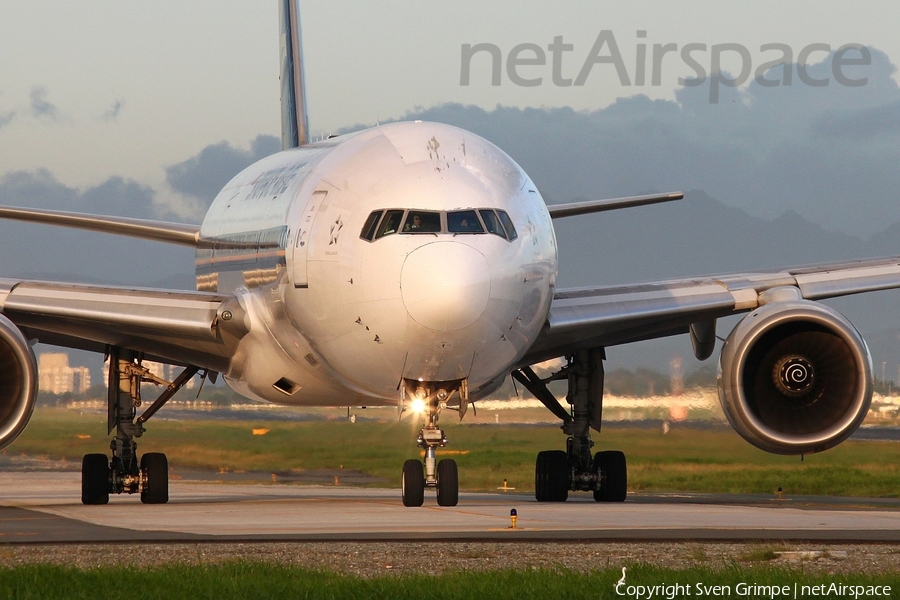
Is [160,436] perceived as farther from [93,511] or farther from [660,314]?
[660,314]

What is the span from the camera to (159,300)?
17953 millimetres

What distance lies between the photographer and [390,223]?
49.6 ft

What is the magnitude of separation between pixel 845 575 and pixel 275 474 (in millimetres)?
20986

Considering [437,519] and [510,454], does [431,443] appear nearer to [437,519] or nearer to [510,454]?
[437,519]

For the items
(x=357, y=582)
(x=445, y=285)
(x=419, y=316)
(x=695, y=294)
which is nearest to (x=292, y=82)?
(x=695, y=294)

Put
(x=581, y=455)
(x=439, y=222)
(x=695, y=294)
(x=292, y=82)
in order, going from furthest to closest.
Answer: (x=292, y=82)
(x=581, y=455)
(x=695, y=294)
(x=439, y=222)

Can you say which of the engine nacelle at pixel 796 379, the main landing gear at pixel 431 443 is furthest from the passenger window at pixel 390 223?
the engine nacelle at pixel 796 379

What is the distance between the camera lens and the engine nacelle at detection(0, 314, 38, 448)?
16.4 m

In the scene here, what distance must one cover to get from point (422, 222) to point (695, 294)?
4787 mm

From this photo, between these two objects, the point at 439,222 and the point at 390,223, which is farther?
the point at 390,223

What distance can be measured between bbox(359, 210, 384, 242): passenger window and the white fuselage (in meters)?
0.01

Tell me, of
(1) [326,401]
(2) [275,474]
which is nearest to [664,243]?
(2) [275,474]

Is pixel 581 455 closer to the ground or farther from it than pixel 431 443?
closer to the ground

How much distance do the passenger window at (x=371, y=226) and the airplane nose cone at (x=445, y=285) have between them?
0.71 meters
